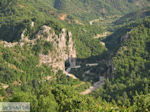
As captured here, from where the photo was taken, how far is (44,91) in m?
78.1

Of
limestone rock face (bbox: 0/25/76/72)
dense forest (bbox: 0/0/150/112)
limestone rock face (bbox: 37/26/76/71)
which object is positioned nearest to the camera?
dense forest (bbox: 0/0/150/112)

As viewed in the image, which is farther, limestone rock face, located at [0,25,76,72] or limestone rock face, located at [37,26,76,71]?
limestone rock face, located at [37,26,76,71]

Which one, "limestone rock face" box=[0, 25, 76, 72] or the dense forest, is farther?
"limestone rock face" box=[0, 25, 76, 72]

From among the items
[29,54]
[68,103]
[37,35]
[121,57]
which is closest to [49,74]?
[29,54]

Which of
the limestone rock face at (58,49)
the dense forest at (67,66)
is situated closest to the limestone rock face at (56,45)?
the limestone rock face at (58,49)

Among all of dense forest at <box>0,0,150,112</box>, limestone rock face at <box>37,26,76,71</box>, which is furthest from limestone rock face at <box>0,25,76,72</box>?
dense forest at <box>0,0,150,112</box>

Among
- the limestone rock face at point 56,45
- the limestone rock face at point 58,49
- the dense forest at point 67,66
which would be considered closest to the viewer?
the dense forest at point 67,66

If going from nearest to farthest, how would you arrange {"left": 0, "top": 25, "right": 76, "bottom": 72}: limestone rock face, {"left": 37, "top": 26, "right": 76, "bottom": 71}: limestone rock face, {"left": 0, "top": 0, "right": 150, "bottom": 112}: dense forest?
{"left": 0, "top": 0, "right": 150, "bottom": 112}: dense forest → {"left": 0, "top": 25, "right": 76, "bottom": 72}: limestone rock face → {"left": 37, "top": 26, "right": 76, "bottom": 71}: limestone rock face

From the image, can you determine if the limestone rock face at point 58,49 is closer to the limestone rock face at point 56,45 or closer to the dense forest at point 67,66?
the limestone rock face at point 56,45

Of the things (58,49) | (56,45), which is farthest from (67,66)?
(56,45)

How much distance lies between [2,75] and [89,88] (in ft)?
118

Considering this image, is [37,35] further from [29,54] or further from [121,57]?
[121,57]

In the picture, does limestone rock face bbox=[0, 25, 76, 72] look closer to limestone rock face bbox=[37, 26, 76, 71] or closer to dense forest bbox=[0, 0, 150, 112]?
limestone rock face bbox=[37, 26, 76, 71]

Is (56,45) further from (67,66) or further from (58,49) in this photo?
(67,66)
